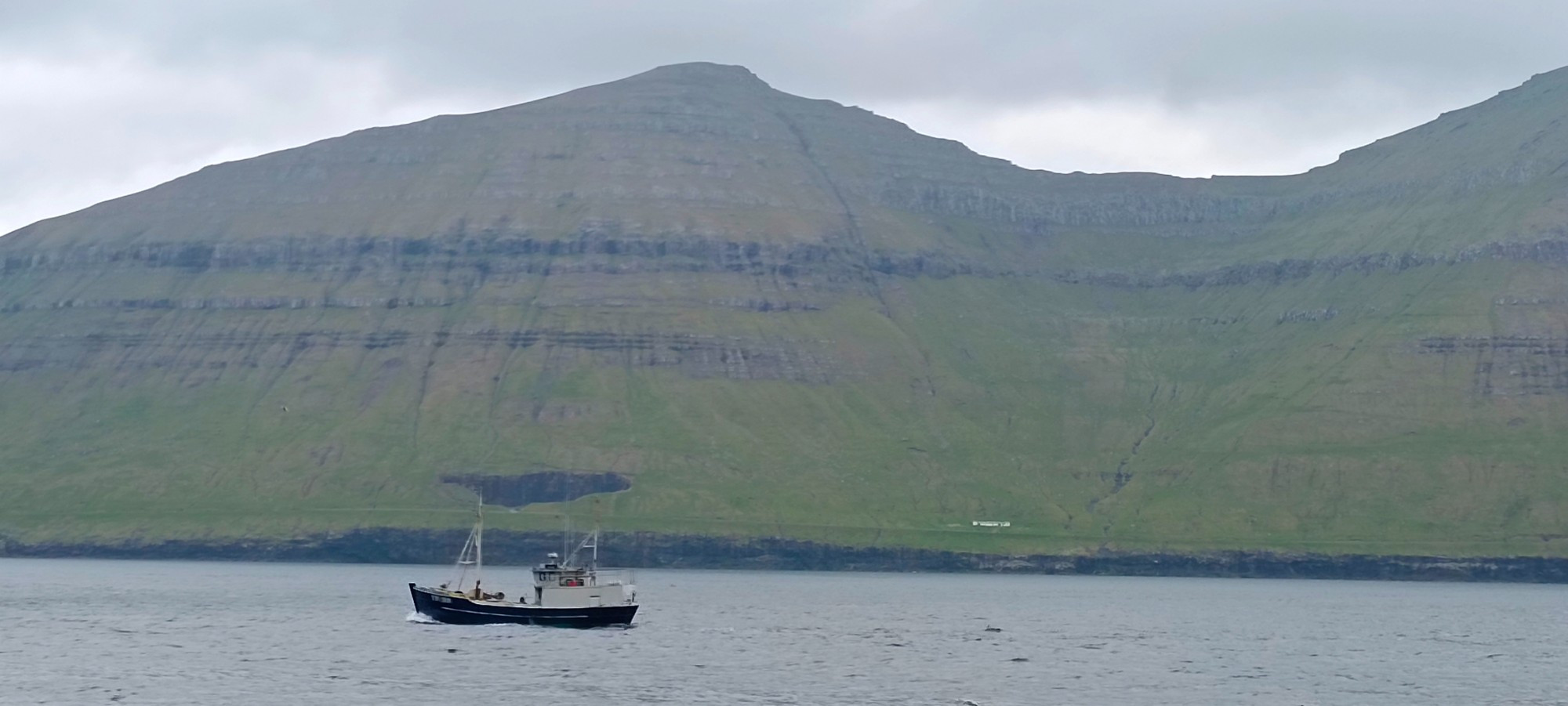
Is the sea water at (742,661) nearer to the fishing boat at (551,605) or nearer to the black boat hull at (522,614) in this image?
the black boat hull at (522,614)

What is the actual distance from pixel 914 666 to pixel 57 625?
74940mm

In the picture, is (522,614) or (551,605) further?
(551,605)

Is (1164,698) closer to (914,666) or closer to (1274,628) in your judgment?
(914,666)

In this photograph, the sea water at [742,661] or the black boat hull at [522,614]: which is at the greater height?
the black boat hull at [522,614]

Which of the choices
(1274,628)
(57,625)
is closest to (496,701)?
(57,625)

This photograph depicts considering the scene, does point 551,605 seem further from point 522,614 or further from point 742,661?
point 742,661

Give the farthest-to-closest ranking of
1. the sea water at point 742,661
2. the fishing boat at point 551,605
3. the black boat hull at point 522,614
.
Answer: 1. the fishing boat at point 551,605
2. the black boat hull at point 522,614
3. the sea water at point 742,661

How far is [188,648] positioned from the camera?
14438 centimetres

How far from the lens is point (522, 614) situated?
6668 inches

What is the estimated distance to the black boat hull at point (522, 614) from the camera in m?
168

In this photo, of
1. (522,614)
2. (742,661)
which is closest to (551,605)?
(522,614)

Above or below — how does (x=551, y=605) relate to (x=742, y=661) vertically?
above

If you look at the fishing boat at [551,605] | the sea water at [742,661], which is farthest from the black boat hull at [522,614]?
the sea water at [742,661]

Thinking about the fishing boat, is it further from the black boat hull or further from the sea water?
the sea water
